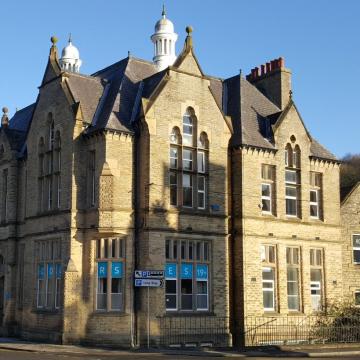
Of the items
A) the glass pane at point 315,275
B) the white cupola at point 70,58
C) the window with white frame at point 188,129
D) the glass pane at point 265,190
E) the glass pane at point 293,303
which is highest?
the white cupola at point 70,58

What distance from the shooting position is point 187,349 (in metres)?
27.8

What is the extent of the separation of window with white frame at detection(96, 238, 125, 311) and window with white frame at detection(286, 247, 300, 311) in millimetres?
9236

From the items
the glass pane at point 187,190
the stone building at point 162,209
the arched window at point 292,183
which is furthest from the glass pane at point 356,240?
the glass pane at point 187,190

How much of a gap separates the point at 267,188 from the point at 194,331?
8516 millimetres

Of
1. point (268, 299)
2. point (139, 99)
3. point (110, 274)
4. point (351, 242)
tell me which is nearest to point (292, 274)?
point (268, 299)

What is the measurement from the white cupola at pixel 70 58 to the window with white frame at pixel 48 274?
69.0 feet

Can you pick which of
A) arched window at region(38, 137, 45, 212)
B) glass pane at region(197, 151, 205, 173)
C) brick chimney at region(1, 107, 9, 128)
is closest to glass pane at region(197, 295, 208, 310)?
glass pane at region(197, 151, 205, 173)

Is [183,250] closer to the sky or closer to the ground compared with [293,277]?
closer to the sky

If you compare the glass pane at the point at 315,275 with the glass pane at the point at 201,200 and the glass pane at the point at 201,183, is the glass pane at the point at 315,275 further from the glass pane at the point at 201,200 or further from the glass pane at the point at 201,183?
the glass pane at the point at 201,183

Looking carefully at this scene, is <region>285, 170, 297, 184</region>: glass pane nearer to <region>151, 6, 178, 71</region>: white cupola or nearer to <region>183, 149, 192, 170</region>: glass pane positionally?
<region>183, 149, 192, 170</region>: glass pane

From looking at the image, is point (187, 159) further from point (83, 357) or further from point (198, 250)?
point (83, 357)

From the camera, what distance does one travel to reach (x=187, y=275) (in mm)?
29422

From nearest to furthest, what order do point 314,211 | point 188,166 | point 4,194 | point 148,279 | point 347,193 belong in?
point 148,279 < point 188,166 < point 314,211 < point 4,194 < point 347,193

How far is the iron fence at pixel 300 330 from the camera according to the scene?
1201 inches
